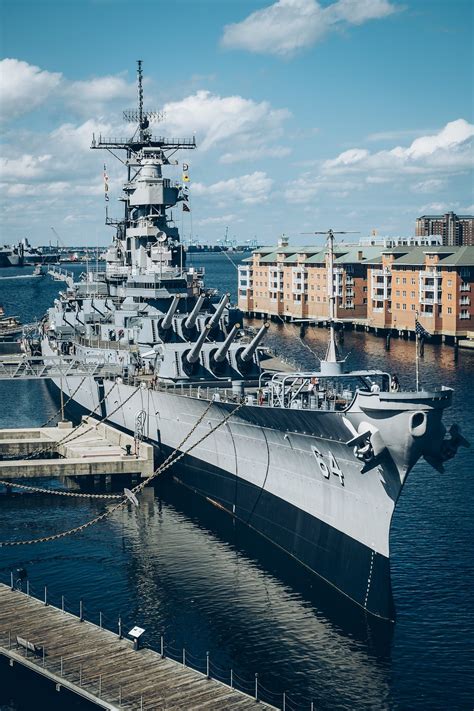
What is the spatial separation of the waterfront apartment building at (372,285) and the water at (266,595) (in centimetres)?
4679

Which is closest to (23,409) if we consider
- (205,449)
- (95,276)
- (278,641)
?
(95,276)

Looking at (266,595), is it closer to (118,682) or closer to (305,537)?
(305,537)

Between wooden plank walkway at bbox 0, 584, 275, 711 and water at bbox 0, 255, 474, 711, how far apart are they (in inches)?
44.5

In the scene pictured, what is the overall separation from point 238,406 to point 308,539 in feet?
18.9

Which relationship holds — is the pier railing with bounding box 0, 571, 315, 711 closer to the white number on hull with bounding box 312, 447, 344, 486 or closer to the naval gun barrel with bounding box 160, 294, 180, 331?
the white number on hull with bounding box 312, 447, 344, 486

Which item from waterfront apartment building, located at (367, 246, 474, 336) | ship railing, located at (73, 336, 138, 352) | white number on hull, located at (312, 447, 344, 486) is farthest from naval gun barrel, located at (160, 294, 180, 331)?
waterfront apartment building, located at (367, 246, 474, 336)

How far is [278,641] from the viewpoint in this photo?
1036 inches

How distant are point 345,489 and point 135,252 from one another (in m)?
31.0

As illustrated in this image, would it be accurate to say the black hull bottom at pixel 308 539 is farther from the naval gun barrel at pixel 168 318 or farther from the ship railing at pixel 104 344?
the ship railing at pixel 104 344

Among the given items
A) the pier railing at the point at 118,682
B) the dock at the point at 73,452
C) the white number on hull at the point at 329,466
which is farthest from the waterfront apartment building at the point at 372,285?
the pier railing at the point at 118,682

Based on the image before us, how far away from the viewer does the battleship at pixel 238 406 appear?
1089 inches

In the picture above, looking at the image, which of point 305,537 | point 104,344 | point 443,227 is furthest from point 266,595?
point 443,227

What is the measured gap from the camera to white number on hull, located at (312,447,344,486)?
97.2 ft

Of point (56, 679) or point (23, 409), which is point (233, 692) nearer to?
point (56, 679)
